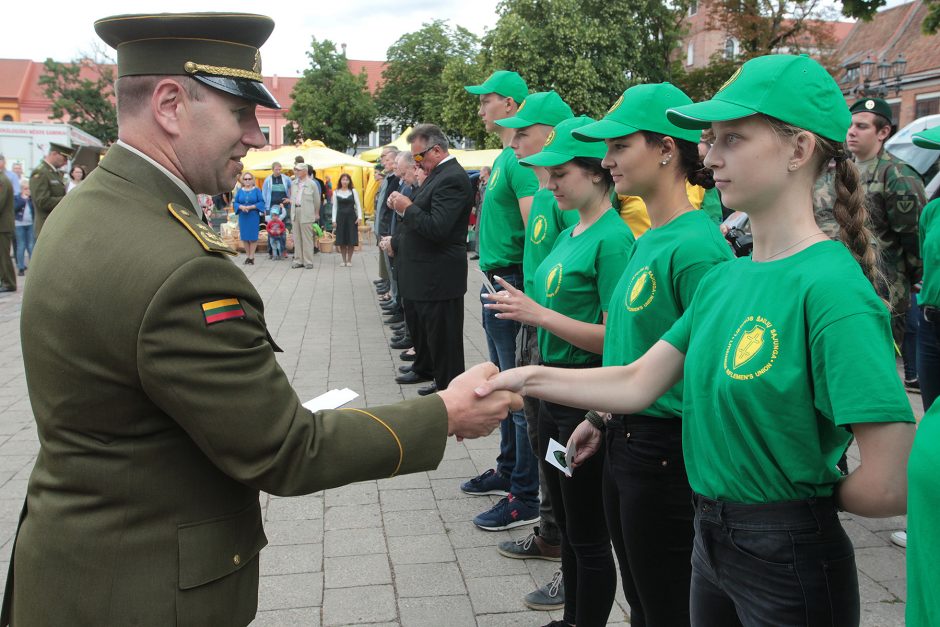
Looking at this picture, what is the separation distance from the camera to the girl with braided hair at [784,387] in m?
1.63

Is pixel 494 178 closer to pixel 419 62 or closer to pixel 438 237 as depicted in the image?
pixel 438 237

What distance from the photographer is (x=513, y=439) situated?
4.99m

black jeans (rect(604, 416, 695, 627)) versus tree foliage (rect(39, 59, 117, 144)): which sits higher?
tree foliage (rect(39, 59, 117, 144))

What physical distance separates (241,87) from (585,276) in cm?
167

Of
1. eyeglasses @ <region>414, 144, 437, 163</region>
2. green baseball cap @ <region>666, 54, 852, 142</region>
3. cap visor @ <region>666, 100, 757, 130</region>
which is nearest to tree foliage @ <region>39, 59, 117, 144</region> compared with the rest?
eyeglasses @ <region>414, 144, 437, 163</region>

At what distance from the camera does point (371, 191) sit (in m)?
21.2

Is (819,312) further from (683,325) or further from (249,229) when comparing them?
(249,229)

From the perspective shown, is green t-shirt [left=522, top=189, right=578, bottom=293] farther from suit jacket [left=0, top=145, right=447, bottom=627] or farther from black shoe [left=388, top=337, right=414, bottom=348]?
black shoe [left=388, top=337, right=414, bottom=348]

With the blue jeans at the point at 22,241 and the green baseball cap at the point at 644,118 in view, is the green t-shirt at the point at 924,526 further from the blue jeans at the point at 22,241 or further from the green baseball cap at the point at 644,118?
the blue jeans at the point at 22,241

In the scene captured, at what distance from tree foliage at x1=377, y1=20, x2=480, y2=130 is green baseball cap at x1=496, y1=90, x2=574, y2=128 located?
5439 centimetres

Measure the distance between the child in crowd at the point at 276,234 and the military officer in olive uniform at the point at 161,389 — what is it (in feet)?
56.2

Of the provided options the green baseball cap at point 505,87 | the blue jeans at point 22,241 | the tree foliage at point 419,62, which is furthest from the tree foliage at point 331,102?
the green baseball cap at point 505,87

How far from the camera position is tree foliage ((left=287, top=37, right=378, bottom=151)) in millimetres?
52875

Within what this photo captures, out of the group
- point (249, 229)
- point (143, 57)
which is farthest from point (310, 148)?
point (143, 57)
